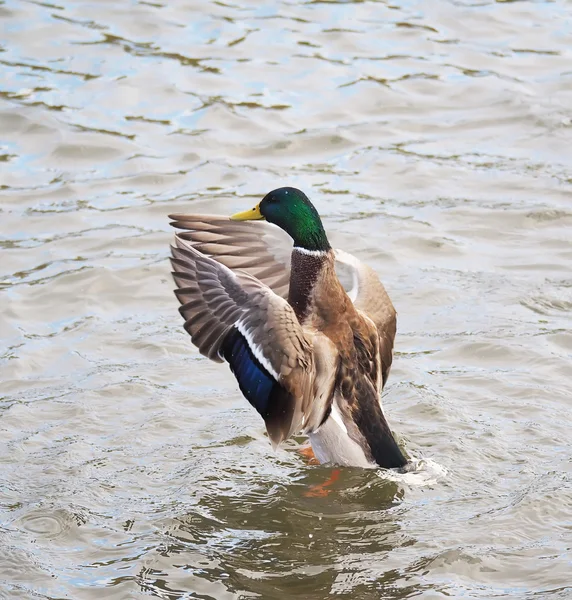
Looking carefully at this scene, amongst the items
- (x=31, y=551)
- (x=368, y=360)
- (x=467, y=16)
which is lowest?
(x=31, y=551)

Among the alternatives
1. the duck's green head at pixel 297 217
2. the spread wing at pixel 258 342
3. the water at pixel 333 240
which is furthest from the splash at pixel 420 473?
the duck's green head at pixel 297 217

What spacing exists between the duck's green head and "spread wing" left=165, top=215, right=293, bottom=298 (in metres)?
0.62

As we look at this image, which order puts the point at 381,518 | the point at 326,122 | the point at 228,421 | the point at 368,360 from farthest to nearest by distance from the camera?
the point at 326,122, the point at 228,421, the point at 368,360, the point at 381,518

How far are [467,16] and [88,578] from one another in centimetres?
997

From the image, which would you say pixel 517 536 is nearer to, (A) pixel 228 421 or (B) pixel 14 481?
(A) pixel 228 421

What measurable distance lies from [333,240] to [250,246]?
210 cm

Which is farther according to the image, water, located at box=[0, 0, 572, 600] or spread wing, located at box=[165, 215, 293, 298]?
spread wing, located at box=[165, 215, 293, 298]

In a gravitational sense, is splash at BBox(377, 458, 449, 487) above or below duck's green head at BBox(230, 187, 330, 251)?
below

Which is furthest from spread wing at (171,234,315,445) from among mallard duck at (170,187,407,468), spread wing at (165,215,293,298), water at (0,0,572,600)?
spread wing at (165,215,293,298)

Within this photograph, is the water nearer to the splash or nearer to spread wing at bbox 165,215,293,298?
the splash

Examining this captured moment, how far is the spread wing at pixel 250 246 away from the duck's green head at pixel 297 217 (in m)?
0.62

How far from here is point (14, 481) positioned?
20.4 feet

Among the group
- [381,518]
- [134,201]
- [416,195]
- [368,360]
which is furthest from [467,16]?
[381,518]

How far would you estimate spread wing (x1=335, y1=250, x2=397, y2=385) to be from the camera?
22.6 feet
